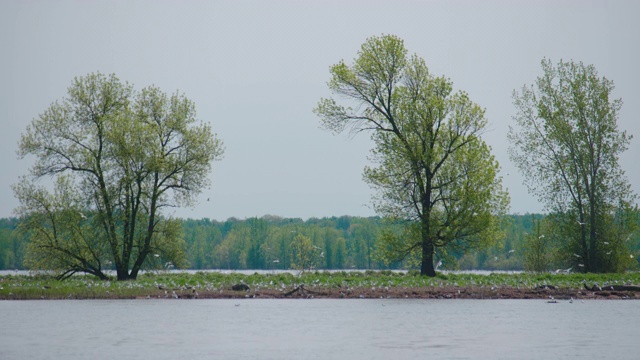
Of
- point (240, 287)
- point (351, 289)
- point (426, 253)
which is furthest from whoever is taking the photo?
point (426, 253)

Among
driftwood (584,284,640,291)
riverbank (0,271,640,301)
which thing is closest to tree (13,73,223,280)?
riverbank (0,271,640,301)

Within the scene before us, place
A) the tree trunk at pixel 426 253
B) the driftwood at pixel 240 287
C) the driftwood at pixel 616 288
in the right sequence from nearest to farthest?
the driftwood at pixel 616 288 → the driftwood at pixel 240 287 → the tree trunk at pixel 426 253

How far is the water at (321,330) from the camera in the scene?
61.2 feet

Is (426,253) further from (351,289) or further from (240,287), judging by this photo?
(240,287)

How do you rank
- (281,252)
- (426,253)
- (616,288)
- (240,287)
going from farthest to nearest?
1. (281,252)
2. (426,253)
3. (240,287)
4. (616,288)

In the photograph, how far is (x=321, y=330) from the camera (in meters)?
23.6

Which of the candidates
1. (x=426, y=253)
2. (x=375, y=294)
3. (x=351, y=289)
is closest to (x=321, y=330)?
(x=375, y=294)

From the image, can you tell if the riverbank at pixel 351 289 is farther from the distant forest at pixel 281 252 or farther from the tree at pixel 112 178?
the distant forest at pixel 281 252

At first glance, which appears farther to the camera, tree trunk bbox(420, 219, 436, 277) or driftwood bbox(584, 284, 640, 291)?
tree trunk bbox(420, 219, 436, 277)

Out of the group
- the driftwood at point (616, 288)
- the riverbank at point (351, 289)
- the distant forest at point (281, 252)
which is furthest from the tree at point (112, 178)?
the distant forest at point (281, 252)

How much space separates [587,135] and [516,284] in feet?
55.6

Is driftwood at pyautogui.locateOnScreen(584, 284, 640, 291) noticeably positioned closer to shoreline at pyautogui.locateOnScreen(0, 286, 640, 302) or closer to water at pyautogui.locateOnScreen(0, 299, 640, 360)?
shoreline at pyautogui.locateOnScreen(0, 286, 640, 302)

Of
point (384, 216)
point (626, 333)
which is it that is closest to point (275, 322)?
point (626, 333)

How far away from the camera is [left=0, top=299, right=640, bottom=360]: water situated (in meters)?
18.6
